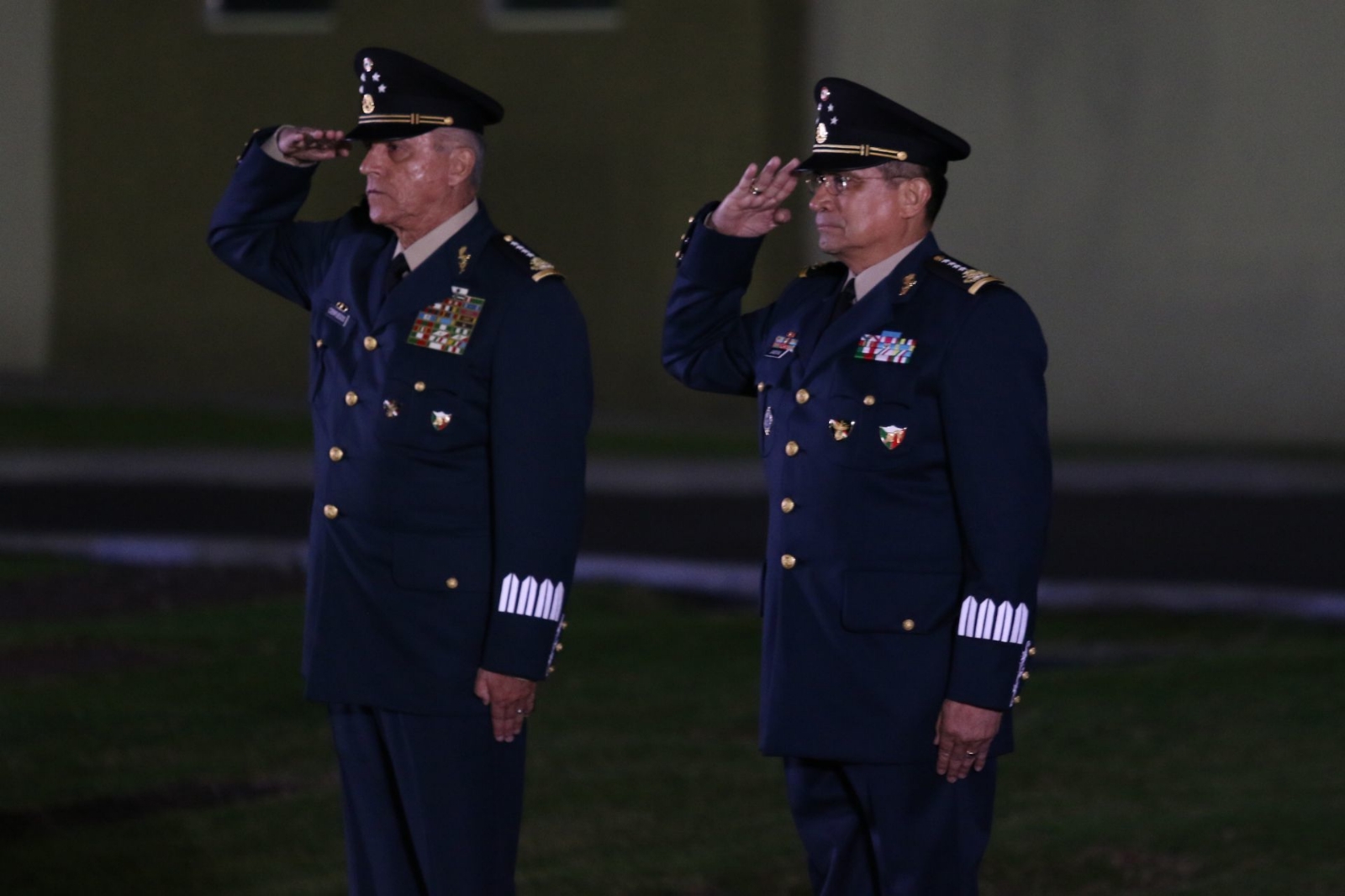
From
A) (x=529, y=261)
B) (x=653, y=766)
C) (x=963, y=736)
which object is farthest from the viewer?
(x=653, y=766)

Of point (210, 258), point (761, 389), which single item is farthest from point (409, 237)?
point (210, 258)

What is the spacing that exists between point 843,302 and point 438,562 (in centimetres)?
92

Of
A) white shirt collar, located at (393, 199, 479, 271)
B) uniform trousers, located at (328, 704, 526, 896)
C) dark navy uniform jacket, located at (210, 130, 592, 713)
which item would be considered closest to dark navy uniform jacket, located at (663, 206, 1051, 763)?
dark navy uniform jacket, located at (210, 130, 592, 713)

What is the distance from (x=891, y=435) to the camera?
4.17m

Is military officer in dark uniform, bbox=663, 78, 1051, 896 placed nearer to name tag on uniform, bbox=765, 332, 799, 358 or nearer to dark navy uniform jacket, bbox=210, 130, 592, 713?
name tag on uniform, bbox=765, 332, 799, 358

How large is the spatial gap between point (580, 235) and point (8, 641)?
12557 mm

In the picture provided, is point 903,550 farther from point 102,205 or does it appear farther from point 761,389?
point 102,205

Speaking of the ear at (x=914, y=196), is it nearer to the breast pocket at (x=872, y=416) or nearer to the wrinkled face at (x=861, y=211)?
the wrinkled face at (x=861, y=211)

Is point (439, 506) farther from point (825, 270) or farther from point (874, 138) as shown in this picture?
point (874, 138)

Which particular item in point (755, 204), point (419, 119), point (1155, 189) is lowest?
point (1155, 189)

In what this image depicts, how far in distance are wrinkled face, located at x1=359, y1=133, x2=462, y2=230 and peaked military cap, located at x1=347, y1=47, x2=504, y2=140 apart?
21 millimetres

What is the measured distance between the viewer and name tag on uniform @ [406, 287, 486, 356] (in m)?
4.37

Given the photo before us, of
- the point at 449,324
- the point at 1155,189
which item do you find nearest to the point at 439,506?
the point at 449,324

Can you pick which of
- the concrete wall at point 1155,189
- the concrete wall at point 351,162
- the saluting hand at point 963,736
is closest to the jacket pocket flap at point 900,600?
the saluting hand at point 963,736
